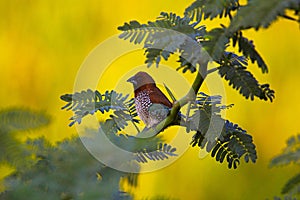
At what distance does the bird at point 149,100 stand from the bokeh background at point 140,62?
336mm

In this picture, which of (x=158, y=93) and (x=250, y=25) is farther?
(x=158, y=93)

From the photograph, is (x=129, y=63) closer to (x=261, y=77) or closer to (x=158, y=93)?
(x=261, y=77)

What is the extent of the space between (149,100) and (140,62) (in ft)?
1.88

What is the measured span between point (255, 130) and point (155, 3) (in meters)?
0.38

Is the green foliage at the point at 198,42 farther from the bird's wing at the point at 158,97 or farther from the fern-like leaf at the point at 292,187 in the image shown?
the bird's wing at the point at 158,97

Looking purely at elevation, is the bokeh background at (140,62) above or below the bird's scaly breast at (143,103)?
above

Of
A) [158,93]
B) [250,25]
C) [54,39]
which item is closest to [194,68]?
[250,25]

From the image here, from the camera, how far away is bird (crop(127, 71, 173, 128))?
0.59 m

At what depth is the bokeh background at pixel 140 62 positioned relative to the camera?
4.74 ft

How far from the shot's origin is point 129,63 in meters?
1.49

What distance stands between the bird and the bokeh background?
1.10ft

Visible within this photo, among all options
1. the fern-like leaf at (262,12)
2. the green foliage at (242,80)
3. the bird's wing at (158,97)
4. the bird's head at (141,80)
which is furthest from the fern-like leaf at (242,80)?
the bird's head at (141,80)

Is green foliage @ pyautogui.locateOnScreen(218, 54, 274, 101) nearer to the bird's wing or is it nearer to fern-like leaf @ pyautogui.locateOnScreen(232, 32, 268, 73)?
fern-like leaf @ pyautogui.locateOnScreen(232, 32, 268, 73)

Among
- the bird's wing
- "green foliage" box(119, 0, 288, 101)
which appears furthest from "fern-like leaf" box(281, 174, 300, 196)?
the bird's wing
